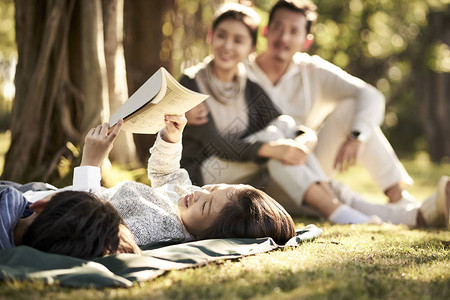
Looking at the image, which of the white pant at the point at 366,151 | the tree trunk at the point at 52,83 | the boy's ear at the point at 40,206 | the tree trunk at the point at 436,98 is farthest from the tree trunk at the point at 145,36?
the tree trunk at the point at 436,98

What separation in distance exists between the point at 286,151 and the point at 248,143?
0.30m

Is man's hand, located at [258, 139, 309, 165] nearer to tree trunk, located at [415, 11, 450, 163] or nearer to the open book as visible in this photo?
the open book

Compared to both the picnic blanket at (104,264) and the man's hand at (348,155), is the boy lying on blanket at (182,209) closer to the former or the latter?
the picnic blanket at (104,264)

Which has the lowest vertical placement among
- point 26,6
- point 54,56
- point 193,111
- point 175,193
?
point 175,193

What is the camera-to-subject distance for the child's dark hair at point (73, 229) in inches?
71.0

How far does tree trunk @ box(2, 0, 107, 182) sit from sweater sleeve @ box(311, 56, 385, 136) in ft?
6.21

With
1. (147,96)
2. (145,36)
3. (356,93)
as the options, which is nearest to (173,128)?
(147,96)

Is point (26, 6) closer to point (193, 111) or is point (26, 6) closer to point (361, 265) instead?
point (193, 111)

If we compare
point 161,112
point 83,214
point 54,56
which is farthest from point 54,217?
point 54,56

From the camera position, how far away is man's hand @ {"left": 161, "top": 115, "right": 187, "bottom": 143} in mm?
2568

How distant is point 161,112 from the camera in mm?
2408

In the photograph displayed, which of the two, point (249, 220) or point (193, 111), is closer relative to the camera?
point (249, 220)

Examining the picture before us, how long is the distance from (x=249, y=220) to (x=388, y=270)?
0.65m

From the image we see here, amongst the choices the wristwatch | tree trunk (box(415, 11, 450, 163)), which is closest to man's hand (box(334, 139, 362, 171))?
the wristwatch
